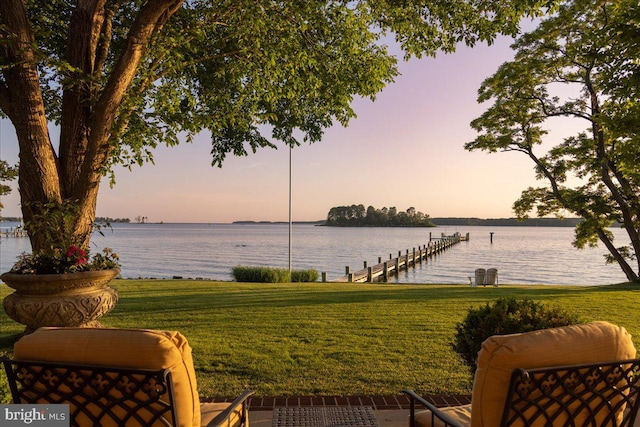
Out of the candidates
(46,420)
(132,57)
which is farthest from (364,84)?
(46,420)

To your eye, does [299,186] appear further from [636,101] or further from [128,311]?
[636,101]

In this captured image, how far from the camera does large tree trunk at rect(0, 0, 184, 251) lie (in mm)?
5574

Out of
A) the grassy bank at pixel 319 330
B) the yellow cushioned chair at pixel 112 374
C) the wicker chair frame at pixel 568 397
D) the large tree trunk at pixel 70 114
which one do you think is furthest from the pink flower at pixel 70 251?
the wicker chair frame at pixel 568 397

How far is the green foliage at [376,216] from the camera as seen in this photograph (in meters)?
155

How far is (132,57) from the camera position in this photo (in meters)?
5.90

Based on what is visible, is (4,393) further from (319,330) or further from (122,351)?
(319,330)

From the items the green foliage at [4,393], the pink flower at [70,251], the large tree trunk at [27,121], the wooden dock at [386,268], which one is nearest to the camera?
the green foliage at [4,393]

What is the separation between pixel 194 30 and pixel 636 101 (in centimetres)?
764

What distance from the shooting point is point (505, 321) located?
3.95 meters

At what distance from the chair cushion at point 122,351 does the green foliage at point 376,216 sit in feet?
497

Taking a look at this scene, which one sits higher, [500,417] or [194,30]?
[194,30]

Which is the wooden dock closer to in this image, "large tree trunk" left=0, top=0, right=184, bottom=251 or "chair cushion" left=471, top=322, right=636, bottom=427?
"large tree trunk" left=0, top=0, right=184, bottom=251

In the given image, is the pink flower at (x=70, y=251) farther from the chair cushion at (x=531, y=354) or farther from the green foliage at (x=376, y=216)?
the green foliage at (x=376, y=216)

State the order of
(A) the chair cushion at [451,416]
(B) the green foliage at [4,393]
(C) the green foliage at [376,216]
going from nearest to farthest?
(A) the chair cushion at [451,416], (B) the green foliage at [4,393], (C) the green foliage at [376,216]
